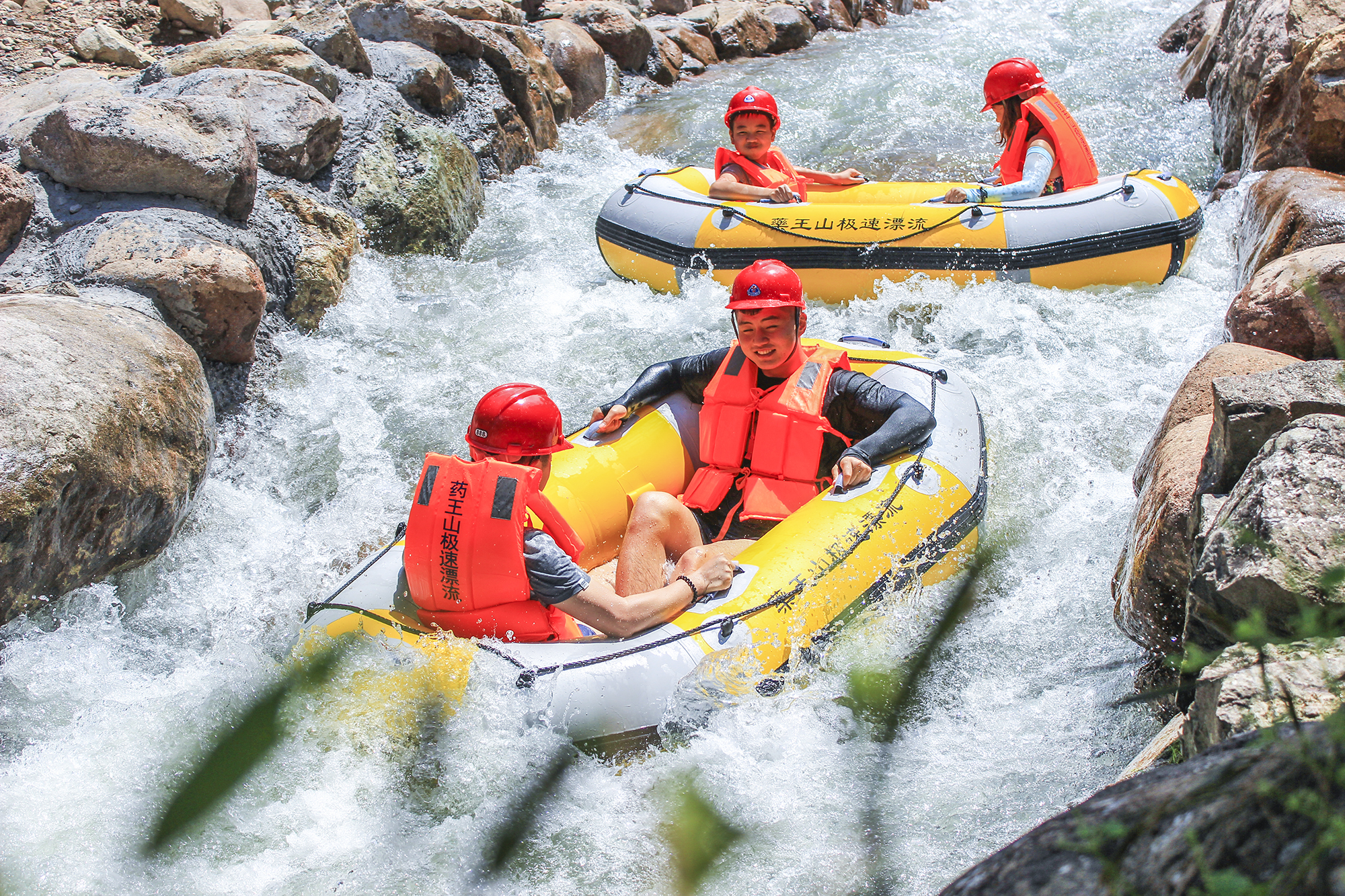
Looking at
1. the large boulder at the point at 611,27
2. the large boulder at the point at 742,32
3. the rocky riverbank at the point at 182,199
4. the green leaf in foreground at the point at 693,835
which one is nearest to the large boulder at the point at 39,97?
the rocky riverbank at the point at 182,199

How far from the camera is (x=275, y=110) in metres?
5.84

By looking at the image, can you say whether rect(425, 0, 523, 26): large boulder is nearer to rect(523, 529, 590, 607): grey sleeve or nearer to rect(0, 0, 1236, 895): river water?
rect(0, 0, 1236, 895): river water

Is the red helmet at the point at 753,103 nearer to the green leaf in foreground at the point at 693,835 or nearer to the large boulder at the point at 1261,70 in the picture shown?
the large boulder at the point at 1261,70

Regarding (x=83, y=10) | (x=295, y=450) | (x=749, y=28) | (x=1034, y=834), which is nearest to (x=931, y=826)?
(x=1034, y=834)

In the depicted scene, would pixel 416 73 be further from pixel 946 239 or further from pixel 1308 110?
pixel 1308 110

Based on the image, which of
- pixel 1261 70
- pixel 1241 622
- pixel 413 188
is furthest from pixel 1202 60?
pixel 1241 622

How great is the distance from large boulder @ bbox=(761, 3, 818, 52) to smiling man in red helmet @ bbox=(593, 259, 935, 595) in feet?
35.4

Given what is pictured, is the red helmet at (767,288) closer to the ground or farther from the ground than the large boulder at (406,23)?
closer to the ground

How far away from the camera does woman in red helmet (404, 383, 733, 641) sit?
277cm

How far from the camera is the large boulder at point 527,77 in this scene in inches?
334

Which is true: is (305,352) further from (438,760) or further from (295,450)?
(438,760)

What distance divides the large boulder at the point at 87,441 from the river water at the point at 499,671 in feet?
0.56

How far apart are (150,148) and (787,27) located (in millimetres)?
10603

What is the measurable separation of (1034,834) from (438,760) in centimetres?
187
